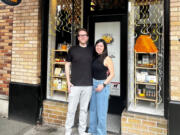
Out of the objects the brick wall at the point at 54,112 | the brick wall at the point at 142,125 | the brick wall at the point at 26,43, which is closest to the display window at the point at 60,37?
the brick wall at the point at 54,112

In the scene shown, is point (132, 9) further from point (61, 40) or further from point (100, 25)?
point (61, 40)

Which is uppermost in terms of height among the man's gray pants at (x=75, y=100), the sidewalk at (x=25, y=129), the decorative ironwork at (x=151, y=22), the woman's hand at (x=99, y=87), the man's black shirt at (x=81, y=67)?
the decorative ironwork at (x=151, y=22)

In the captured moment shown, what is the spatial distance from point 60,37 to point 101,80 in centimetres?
186

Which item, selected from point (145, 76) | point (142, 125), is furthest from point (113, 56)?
point (142, 125)

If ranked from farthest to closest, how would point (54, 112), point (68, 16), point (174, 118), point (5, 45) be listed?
point (5, 45)
point (68, 16)
point (54, 112)
point (174, 118)

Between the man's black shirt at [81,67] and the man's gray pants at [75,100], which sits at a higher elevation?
the man's black shirt at [81,67]

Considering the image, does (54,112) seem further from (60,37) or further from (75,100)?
(60,37)

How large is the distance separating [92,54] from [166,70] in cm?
134

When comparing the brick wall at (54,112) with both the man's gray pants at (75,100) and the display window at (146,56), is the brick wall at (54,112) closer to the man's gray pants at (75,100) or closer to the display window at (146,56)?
the man's gray pants at (75,100)

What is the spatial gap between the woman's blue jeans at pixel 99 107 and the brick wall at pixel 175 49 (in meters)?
1.09

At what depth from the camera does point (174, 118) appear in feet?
8.43

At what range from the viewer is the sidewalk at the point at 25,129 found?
3229mm

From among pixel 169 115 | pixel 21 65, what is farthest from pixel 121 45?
pixel 21 65

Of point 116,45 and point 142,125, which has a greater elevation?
point 116,45
